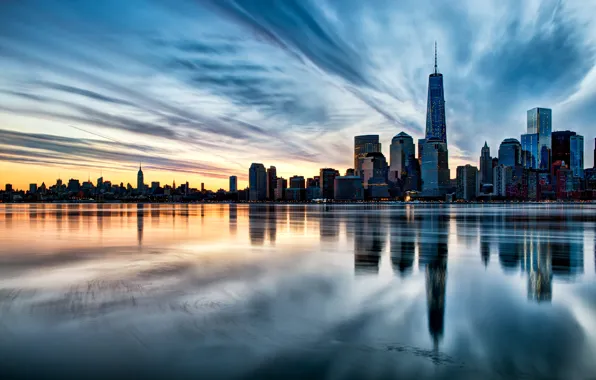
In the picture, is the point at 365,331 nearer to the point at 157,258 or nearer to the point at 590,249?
the point at 157,258

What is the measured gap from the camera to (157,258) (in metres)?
22.0

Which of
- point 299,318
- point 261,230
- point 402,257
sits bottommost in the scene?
point 261,230

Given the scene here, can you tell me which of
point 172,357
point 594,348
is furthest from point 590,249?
point 172,357

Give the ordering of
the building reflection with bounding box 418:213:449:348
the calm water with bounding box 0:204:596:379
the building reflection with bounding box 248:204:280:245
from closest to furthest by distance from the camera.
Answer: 1. the calm water with bounding box 0:204:596:379
2. the building reflection with bounding box 418:213:449:348
3. the building reflection with bounding box 248:204:280:245

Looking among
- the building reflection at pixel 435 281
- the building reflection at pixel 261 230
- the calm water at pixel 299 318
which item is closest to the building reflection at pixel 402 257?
the calm water at pixel 299 318

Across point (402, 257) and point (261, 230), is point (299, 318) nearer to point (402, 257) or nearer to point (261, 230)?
point (402, 257)

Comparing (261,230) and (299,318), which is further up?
(299,318)

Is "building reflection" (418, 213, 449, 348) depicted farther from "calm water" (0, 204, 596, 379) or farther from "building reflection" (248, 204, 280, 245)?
"building reflection" (248, 204, 280, 245)

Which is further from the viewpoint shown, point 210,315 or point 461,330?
point 210,315

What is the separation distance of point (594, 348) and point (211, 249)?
67.6 ft

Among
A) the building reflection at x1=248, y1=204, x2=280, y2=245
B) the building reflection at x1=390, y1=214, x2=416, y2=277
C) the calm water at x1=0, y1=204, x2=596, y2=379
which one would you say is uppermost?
the calm water at x1=0, y1=204, x2=596, y2=379

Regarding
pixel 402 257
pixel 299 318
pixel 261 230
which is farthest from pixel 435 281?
pixel 261 230

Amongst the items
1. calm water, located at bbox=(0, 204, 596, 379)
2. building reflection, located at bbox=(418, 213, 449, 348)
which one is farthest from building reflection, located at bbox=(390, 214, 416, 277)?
building reflection, located at bbox=(418, 213, 449, 348)

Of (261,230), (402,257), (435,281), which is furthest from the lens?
(261,230)
